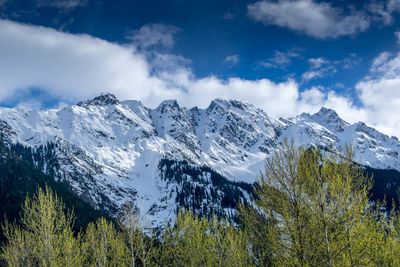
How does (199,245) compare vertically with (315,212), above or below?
below

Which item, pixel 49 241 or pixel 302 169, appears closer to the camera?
pixel 302 169

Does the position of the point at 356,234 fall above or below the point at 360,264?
above

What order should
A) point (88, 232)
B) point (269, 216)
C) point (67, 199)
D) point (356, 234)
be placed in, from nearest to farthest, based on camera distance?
1. point (356, 234)
2. point (269, 216)
3. point (88, 232)
4. point (67, 199)

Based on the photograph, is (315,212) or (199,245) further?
(199,245)

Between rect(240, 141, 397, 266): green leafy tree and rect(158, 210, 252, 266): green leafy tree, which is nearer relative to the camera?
rect(240, 141, 397, 266): green leafy tree

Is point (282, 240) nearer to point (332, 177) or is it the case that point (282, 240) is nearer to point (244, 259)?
point (332, 177)

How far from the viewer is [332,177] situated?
1211 centimetres

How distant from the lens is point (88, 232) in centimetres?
2536

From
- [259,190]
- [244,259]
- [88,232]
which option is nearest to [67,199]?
[88,232]

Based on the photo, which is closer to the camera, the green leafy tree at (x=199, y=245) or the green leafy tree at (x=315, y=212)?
the green leafy tree at (x=315, y=212)

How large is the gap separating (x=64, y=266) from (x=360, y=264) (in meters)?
21.1

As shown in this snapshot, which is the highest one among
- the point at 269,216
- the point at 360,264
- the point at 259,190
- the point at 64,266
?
the point at 259,190

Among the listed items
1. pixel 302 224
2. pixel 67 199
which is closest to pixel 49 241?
pixel 302 224

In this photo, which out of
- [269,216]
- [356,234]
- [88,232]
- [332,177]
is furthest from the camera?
[88,232]
